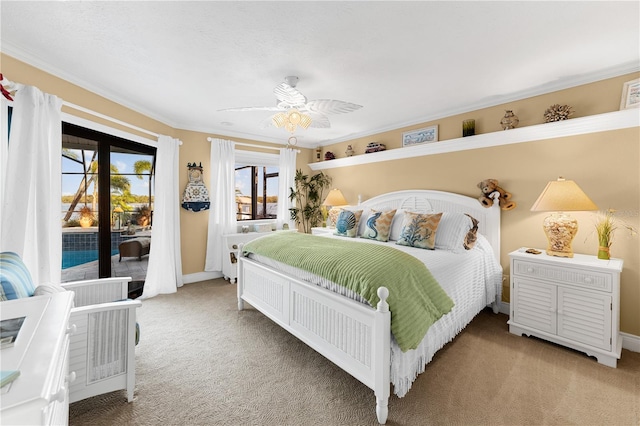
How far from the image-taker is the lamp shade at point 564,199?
234 centimetres

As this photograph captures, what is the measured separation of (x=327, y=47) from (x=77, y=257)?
3.36m

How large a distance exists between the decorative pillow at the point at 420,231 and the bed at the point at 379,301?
0.11 m

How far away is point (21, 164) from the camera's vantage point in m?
2.17

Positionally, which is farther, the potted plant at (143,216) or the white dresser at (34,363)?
the potted plant at (143,216)

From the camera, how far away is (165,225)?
3.85m

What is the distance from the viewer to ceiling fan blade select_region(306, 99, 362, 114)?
2.38 m

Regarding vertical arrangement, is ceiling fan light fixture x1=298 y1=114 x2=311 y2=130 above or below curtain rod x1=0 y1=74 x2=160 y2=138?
below

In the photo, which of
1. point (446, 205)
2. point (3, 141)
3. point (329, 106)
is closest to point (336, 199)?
point (446, 205)

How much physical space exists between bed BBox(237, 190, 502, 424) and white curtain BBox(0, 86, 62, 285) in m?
1.71

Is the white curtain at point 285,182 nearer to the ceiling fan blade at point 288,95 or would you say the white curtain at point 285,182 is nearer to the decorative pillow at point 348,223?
the decorative pillow at point 348,223

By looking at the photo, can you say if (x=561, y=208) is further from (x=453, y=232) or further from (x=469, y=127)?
(x=469, y=127)

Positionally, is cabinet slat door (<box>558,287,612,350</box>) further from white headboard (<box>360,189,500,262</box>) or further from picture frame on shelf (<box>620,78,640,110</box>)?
picture frame on shelf (<box>620,78,640,110</box>)

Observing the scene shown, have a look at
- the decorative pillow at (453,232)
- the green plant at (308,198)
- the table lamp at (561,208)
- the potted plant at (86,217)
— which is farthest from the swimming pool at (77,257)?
the table lamp at (561,208)

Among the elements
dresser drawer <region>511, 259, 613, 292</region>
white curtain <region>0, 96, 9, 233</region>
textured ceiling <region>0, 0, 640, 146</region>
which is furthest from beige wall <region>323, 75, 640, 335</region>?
white curtain <region>0, 96, 9, 233</region>
